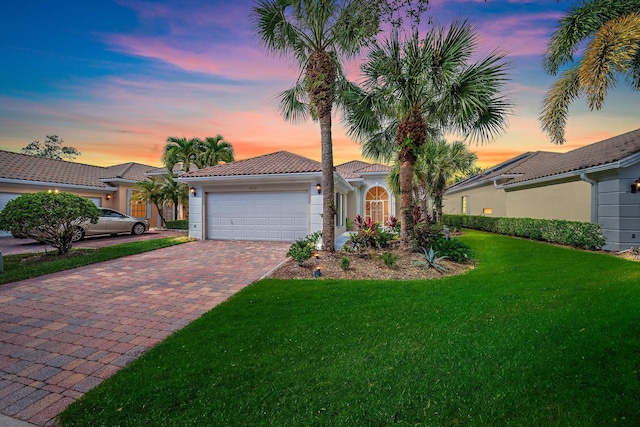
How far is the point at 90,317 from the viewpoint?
4375 millimetres

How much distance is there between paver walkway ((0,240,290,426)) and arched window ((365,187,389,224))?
12.6 m

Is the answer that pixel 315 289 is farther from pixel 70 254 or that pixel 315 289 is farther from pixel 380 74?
pixel 70 254

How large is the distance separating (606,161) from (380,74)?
7624 millimetres

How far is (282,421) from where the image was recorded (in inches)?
85.3

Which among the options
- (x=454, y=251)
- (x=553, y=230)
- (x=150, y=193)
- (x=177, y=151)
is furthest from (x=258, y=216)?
(x=553, y=230)

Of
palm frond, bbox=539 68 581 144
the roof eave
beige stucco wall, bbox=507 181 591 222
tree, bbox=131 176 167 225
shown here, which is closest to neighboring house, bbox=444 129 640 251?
beige stucco wall, bbox=507 181 591 222

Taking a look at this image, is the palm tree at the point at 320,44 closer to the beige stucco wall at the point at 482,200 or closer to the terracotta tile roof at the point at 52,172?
the beige stucco wall at the point at 482,200

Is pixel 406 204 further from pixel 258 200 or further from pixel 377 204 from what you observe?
pixel 377 204

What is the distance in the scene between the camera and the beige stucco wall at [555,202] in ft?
36.4

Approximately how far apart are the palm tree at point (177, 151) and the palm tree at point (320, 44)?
36.0 ft

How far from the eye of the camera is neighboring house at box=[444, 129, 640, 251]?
29.8ft

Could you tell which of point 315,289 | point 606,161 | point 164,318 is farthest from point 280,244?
point 606,161

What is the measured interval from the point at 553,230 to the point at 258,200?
1196 cm

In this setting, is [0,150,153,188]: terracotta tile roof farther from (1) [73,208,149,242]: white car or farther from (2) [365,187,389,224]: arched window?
(2) [365,187,389,224]: arched window
